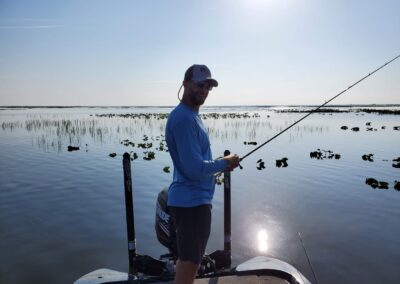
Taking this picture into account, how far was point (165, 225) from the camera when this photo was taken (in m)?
4.46

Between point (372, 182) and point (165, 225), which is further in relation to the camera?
point (372, 182)

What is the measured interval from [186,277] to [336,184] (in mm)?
11318

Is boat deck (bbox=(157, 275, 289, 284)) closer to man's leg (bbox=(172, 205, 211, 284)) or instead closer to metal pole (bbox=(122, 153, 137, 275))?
metal pole (bbox=(122, 153, 137, 275))

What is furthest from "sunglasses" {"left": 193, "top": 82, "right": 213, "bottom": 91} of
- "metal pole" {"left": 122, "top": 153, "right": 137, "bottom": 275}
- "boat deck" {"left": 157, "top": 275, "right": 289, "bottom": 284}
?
"boat deck" {"left": 157, "top": 275, "right": 289, "bottom": 284}

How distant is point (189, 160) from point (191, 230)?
2.45ft

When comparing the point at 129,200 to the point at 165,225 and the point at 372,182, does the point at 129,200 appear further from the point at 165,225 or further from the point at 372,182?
the point at 372,182

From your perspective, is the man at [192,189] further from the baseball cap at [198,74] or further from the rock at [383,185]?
the rock at [383,185]

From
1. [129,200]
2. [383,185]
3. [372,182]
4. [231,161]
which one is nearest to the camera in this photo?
[231,161]

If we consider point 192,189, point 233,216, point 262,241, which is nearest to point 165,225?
point 192,189

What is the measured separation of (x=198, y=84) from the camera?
3014mm

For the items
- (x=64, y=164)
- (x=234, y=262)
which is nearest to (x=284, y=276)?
(x=234, y=262)

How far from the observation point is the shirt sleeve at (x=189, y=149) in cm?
275

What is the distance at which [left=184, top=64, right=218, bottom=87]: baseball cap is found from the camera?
299cm

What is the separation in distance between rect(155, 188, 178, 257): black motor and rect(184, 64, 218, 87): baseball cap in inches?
82.8
